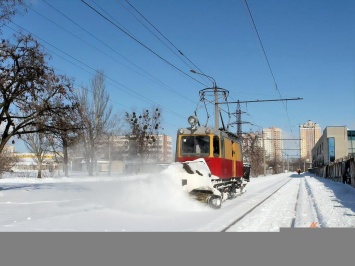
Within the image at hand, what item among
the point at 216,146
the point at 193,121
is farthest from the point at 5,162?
the point at 216,146

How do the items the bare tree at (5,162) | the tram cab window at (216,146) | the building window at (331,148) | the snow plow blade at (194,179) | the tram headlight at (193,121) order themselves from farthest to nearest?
the building window at (331,148) → the bare tree at (5,162) → the tram headlight at (193,121) → the tram cab window at (216,146) → the snow plow blade at (194,179)

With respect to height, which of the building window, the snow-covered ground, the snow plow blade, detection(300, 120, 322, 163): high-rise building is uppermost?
detection(300, 120, 322, 163): high-rise building

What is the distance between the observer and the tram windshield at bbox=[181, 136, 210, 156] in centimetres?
1720

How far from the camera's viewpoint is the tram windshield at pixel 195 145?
17203 millimetres

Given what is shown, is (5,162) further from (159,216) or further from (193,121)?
(159,216)

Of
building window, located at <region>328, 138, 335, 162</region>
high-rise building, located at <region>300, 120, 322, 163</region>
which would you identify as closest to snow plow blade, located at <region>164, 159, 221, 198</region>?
building window, located at <region>328, 138, 335, 162</region>

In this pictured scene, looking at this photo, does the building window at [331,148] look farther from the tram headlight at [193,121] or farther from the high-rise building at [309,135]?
the tram headlight at [193,121]

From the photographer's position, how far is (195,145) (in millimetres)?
17469

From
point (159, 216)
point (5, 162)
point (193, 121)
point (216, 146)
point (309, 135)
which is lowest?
point (159, 216)

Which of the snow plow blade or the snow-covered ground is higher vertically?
the snow plow blade

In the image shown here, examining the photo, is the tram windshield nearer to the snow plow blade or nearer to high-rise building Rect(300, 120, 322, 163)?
the snow plow blade

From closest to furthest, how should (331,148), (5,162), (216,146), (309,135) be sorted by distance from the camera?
(216,146)
(5,162)
(331,148)
(309,135)

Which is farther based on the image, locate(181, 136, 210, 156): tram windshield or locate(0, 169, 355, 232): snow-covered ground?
locate(181, 136, 210, 156): tram windshield

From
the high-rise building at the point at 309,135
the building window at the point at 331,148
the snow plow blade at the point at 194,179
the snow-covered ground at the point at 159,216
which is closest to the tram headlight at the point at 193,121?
the snow plow blade at the point at 194,179
